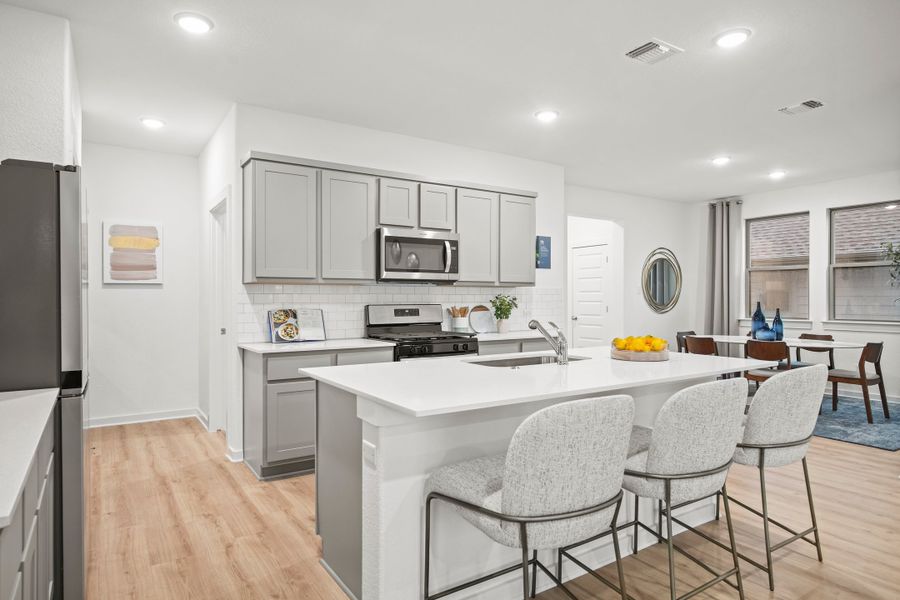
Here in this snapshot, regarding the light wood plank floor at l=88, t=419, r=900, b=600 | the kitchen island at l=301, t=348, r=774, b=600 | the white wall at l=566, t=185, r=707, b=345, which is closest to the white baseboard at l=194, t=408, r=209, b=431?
the light wood plank floor at l=88, t=419, r=900, b=600

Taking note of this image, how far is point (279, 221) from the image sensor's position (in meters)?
4.02

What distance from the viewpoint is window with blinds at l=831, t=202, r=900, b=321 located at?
645 centimetres

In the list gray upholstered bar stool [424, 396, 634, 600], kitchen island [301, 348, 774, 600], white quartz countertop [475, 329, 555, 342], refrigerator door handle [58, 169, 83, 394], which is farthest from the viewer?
white quartz countertop [475, 329, 555, 342]

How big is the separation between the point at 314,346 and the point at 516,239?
2.35 metres

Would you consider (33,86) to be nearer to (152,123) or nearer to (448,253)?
(152,123)

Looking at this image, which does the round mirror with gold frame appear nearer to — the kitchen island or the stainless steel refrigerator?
the kitchen island

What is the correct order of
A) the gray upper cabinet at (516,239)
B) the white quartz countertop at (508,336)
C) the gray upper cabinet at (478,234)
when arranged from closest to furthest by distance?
the white quartz countertop at (508,336) → the gray upper cabinet at (478,234) → the gray upper cabinet at (516,239)

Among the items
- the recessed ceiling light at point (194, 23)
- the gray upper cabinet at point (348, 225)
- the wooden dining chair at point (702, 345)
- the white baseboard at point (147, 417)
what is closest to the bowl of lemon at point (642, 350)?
the gray upper cabinet at point (348, 225)

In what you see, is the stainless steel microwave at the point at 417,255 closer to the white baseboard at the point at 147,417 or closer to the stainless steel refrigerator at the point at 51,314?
the white baseboard at the point at 147,417

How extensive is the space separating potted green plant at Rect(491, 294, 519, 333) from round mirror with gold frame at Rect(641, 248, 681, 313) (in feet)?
10.3

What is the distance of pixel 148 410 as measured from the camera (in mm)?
5297

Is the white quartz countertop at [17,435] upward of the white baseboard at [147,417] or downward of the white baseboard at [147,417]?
upward

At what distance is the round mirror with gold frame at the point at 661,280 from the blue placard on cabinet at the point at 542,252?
8.10 ft

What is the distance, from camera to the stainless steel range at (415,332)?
4.24 metres
